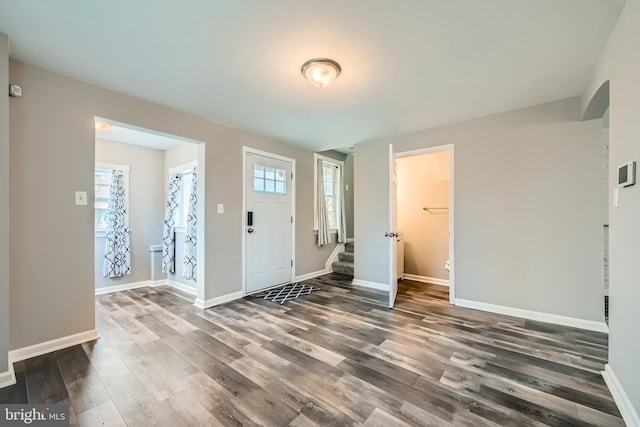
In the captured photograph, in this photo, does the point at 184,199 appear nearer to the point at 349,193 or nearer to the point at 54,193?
the point at 54,193

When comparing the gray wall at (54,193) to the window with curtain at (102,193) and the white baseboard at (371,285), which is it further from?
the white baseboard at (371,285)

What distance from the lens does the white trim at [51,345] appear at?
6.43ft

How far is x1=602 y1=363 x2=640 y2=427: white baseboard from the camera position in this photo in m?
1.32

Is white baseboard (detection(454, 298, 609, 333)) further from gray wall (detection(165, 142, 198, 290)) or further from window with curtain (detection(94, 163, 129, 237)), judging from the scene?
window with curtain (detection(94, 163, 129, 237))

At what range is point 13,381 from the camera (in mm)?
1707

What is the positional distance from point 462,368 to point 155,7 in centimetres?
305

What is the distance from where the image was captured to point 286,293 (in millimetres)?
3734

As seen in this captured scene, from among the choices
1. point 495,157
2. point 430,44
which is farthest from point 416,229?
point 430,44

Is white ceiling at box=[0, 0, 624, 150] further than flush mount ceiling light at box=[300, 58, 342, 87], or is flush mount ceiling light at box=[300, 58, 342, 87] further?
flush mount ceiling light at box=[300, 58, 342, 87]

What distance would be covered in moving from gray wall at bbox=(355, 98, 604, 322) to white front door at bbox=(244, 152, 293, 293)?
2.24m

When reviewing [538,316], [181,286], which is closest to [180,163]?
[181,286]

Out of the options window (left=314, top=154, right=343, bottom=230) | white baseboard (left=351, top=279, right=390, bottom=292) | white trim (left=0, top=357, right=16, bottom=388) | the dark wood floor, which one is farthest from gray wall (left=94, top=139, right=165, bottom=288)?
white baseboard (left=351, top=279, right=390, bottom=292)

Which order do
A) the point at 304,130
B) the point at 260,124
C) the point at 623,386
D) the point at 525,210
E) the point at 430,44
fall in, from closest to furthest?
1. the point at 623,386
2. the point at 430,44
3. the point at 525,210
4. the point at 260,124
5. the point at 304,130

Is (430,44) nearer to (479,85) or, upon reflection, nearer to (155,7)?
(479,85)
